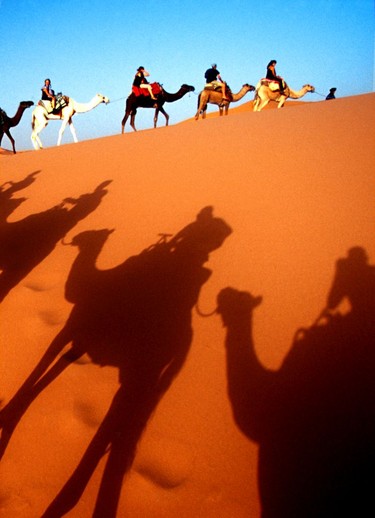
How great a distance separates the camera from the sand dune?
183 centimetres

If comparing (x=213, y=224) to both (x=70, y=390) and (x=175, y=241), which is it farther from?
(x=70, y=390)

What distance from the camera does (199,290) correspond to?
320 cm

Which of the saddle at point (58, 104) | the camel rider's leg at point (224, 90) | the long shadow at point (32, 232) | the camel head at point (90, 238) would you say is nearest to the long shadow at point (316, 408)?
the camel head at point (90, 238)

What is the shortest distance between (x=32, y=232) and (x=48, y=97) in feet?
32.4

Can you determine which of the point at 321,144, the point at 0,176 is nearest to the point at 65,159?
the point at 0,176

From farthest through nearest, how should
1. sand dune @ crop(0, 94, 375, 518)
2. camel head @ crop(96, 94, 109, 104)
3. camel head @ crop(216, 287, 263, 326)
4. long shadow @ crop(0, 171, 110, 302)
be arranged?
1. camel head @ crop(96, 94, 109, 104)
2. long shadow @ crop(0, 171, 110, 302)
3. camel head @ crop(216, 287, 263, 326)
4. sand dune @ crop(0, 94, 375, 518)

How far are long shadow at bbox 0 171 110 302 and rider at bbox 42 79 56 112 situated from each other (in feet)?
24.5

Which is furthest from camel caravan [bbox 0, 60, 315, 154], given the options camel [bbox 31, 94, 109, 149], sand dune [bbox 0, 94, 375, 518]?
sand dune [bbox 0, 94, 375, 518]

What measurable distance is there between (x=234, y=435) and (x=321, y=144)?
576cm

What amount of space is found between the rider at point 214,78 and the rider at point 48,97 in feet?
21.7

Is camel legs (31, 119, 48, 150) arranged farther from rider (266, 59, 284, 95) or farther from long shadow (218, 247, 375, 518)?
long shadow (218, 247, 375, 518)

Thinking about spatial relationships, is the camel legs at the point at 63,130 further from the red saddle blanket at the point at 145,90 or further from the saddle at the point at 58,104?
the red saddle blanket at the point at 145,90

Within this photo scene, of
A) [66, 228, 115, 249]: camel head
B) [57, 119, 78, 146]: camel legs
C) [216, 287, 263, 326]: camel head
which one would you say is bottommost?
[216, 287, 263, 326]: camel head

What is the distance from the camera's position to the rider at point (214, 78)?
1283 centimetres
